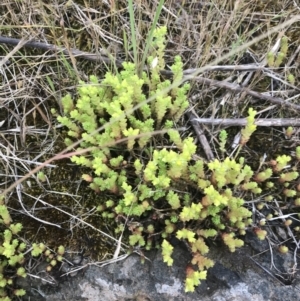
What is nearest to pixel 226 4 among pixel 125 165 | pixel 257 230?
pixel 125 165

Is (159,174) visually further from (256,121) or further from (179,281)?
(256,121)

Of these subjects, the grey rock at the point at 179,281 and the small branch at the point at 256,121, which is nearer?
the grey rock at the point at 179,281

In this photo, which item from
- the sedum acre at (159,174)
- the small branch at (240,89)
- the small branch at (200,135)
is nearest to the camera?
the sedum acre at (159,174)

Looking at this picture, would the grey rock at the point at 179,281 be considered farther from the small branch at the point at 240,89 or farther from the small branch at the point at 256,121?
the small branch at the point at 240,89

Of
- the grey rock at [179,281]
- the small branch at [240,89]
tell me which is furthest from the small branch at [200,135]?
the grey rock at [179,281]

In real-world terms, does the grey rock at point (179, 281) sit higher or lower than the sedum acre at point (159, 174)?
lower

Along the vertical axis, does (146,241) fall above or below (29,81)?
below

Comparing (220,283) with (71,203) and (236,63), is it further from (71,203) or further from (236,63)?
(236,63)

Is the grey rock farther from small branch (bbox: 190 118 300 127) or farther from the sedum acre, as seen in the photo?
small branch (bbox: 190 118 300 127)

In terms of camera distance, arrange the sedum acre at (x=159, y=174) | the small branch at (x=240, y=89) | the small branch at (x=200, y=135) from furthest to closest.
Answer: the small branch at (x=240, y=89)
the small branch at (x=200, y=135)
the sedum acre at (x=159, y=174)

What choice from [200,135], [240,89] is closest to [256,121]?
[240,89]

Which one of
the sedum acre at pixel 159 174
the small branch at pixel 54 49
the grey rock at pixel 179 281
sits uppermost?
the small branch at pixel 54 49
